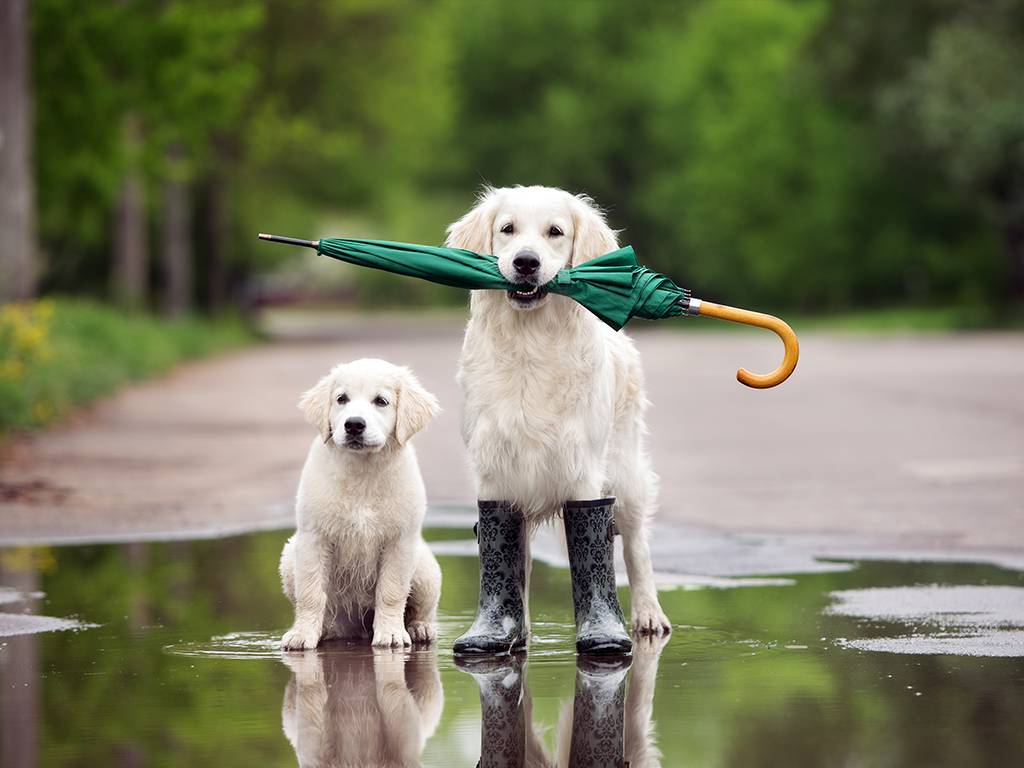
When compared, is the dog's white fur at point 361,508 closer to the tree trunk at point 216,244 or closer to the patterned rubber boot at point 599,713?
the patterned rubber boot at point 599,713

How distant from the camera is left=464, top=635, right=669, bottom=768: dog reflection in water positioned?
5879 millimetres

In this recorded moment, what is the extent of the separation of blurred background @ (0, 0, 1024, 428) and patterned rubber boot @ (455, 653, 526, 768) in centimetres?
1282

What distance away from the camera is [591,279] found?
303 inches

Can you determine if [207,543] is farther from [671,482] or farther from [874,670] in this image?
[874,670]

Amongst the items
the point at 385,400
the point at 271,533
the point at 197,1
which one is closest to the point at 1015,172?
the point at 197,1

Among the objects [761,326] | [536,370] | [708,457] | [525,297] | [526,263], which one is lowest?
[708,457]

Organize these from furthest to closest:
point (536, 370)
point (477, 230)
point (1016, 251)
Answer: point (1016, 251)
point (477, 230)
point (536, 370)

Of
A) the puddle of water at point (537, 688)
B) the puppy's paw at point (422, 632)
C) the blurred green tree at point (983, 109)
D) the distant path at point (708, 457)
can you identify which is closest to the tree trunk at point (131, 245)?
the distant path at point (708, 457)

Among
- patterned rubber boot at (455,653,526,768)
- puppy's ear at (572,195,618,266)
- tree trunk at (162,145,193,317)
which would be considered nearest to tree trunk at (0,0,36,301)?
puppy's ear at (572,195,618,266)

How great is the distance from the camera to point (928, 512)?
13062 mm

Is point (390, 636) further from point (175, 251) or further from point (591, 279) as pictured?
point (175, 251)

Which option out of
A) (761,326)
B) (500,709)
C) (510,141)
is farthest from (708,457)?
(510,141)

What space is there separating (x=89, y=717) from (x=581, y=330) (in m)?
2.55

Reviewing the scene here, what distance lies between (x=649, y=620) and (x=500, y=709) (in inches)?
70.5
